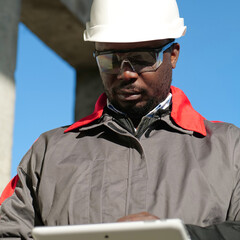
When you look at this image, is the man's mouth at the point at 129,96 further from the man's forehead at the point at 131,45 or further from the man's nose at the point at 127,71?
the man's forehead at the point at 131,45

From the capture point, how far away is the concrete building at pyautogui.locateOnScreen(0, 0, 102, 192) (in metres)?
5.41

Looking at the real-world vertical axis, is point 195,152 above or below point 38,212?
above

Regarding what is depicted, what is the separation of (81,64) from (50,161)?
593cm

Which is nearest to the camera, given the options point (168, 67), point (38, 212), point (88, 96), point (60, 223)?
point (60, 223)

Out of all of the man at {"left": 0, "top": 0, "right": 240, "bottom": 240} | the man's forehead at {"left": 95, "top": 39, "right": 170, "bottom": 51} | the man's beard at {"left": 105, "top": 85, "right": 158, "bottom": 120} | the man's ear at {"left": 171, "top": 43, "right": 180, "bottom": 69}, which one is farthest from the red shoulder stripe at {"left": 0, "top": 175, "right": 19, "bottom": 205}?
the man's ear at {"left": 171, "top": 43, "right": 180, "bottom": 69}

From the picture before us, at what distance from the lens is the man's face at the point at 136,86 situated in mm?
2424

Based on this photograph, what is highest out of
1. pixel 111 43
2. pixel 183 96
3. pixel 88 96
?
pixel 111 43

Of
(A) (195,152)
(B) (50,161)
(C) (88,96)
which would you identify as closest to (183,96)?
(A) (195,152)

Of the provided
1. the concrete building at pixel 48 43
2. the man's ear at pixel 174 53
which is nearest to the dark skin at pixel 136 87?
the man's ear at pixel 174 53

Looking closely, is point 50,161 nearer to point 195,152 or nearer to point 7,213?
point 7,213

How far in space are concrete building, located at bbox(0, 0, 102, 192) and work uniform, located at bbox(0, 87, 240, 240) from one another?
2842 millimetres

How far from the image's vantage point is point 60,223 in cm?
224

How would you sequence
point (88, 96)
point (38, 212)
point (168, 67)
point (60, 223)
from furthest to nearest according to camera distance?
point (88, 96) → point (168, 67) → point (38, 212) → point (60, 223)

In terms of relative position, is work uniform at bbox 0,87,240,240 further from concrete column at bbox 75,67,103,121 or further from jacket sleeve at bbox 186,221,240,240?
concrete column at bbox 75,67,103,121
